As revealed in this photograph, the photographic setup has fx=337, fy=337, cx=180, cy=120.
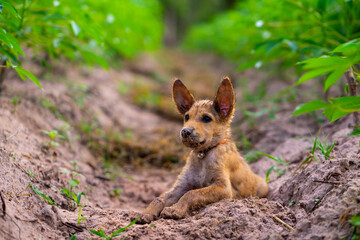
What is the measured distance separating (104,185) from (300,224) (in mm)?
2840

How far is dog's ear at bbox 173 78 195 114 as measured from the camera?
4402mm

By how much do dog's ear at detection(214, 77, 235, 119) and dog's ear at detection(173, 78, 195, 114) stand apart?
16.4 inches

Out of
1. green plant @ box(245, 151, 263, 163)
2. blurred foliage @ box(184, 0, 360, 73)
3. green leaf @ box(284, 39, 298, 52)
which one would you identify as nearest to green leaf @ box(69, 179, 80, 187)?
blurred foliage @ box(184, 0, 360, 73)

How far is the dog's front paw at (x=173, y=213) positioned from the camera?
3.37 metres

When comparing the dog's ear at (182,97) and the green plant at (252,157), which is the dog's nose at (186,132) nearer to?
the dog's ear at (182,97)

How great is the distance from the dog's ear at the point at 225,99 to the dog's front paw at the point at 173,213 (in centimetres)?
138

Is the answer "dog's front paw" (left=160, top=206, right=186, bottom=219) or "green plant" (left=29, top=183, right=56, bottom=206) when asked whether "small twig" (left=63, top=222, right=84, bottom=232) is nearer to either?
"green plant" (left=29, top=183, right=56, bottom=206)

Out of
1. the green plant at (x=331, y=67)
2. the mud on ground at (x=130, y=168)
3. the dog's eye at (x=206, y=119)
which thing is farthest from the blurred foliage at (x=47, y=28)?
the green plant at (x=331, y=67)

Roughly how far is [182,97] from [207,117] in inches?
20.7

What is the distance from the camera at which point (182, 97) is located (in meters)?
4.49

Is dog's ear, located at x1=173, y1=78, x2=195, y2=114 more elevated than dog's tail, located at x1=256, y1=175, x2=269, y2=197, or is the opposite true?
dog's ear, located at x1=173, y1=78, x2=195, y2=114

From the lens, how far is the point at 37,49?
213 inches

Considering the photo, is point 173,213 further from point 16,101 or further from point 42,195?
point 16,101

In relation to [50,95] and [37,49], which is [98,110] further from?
[37,49]
